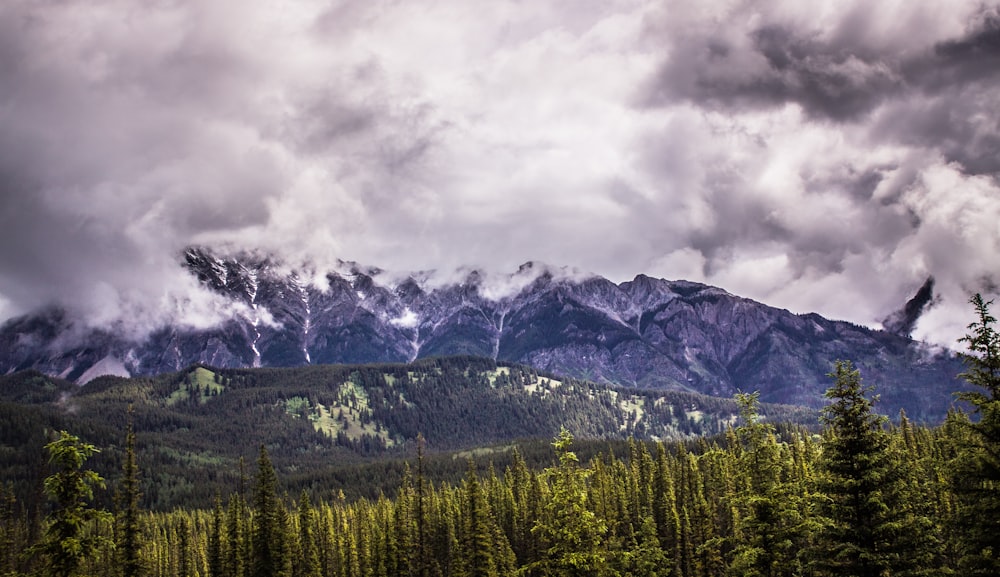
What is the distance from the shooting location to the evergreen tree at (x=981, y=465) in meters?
27.3

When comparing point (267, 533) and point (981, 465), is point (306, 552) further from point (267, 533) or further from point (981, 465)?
point (981, 465)

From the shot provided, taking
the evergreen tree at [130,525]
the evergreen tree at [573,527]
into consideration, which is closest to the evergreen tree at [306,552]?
the evergreen tree at [130,525]

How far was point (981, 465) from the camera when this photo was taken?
28.2m

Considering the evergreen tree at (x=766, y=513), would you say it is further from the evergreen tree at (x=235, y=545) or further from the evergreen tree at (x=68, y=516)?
the evergreen tree at (x=235, y=545)

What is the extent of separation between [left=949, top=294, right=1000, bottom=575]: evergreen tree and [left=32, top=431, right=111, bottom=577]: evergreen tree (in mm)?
38865

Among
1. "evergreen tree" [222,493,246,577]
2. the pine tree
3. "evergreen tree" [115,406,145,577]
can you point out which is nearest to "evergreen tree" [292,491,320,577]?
"evergreen tree" [222,493,246,577]

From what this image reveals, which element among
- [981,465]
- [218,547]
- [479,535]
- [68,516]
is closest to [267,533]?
[218,547]

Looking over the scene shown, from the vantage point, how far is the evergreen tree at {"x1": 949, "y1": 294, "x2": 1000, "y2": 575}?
27312mm

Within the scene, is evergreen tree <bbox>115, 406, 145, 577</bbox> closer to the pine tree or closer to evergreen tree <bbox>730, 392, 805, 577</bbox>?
evergreen tree <bbox>730, 392, 805, 577</bbox>

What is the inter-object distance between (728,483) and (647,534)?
18.1 metres

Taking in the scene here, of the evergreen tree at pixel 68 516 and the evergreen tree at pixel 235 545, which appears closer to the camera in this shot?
the evergreen tree at pixel 68 516

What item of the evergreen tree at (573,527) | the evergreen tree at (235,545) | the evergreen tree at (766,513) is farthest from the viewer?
the evergreen tree at (235,545)

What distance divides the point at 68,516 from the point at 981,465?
136ft

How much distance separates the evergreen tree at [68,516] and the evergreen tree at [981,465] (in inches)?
1530
